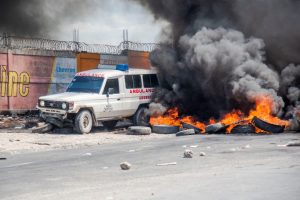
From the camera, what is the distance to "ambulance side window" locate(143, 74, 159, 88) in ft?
59.0

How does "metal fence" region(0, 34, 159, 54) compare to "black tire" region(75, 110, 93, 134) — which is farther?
"metal fence" region(0, 34, 159, 54)

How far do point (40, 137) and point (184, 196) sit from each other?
31.2 feet

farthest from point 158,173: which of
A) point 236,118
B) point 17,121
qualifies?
point 17,121

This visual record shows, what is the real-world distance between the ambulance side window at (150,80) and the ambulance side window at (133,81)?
0.33m

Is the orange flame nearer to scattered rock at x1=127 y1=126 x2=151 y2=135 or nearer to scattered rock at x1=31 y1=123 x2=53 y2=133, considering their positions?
scattered rock at x1=127 y1=126 x2=151 y2=135

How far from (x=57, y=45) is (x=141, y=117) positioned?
5.82 metres

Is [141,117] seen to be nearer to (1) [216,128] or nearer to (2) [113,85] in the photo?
(2) [113,85]

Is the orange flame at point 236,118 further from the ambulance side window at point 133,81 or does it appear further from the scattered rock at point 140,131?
the scattered rock at point 140,131

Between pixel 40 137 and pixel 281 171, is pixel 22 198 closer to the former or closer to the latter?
pixel 281 171

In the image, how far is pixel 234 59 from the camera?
1755cm

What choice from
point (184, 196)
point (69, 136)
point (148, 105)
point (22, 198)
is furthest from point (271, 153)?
point (148, 105)

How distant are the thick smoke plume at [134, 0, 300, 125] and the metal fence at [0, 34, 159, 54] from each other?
7.83ft

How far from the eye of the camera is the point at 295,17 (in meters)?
17.8

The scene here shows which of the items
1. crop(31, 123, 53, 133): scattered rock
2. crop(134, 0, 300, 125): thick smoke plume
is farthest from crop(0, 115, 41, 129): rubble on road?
crop(134, 0, 300, 125): thick smoke plume
